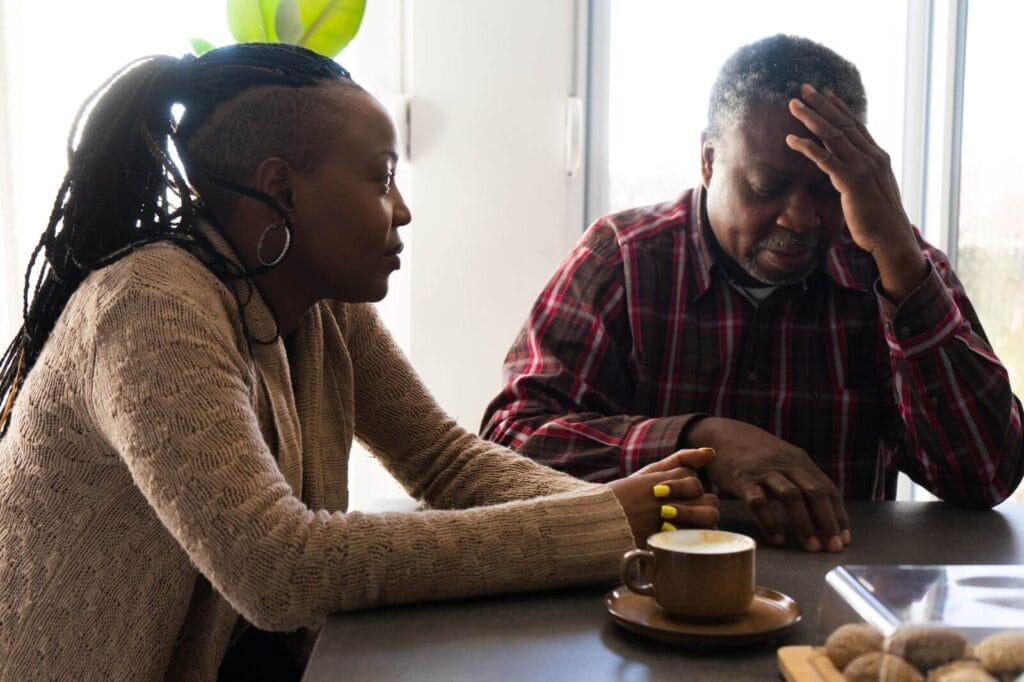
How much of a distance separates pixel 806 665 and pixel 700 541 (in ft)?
0.57

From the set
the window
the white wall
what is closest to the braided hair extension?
the white wall

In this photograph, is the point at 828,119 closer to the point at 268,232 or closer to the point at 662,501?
the point at 662,501

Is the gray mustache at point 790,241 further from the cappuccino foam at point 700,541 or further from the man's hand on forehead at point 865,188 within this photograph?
the cappuccino foam at point 700,541

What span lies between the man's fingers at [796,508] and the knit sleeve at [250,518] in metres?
0.24

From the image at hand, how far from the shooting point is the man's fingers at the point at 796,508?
3.79 feet

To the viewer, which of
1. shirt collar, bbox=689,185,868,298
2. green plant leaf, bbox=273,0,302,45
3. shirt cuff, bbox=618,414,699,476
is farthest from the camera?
green plant leaf, bbox=273,0,302,45

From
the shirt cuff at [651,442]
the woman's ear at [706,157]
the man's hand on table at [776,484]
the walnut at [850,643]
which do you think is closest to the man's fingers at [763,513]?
the man's hand on table at [776,484]

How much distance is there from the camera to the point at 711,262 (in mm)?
1663

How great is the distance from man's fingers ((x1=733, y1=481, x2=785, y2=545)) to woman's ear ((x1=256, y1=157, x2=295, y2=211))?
0.57 meters

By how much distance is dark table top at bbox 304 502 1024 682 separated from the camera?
0.80 meters

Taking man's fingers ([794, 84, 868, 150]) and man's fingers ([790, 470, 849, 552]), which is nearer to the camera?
man's fingers ([790, 470, 849, 552])

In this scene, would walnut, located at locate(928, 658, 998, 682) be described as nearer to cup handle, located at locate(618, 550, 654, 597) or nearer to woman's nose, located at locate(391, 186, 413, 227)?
cup handle, located at locate(618, 550, 654, 597)

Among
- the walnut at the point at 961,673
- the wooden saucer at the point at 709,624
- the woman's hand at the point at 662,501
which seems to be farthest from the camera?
the woman's hand at the point at 662,501

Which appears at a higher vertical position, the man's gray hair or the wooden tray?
the man's gray hair
